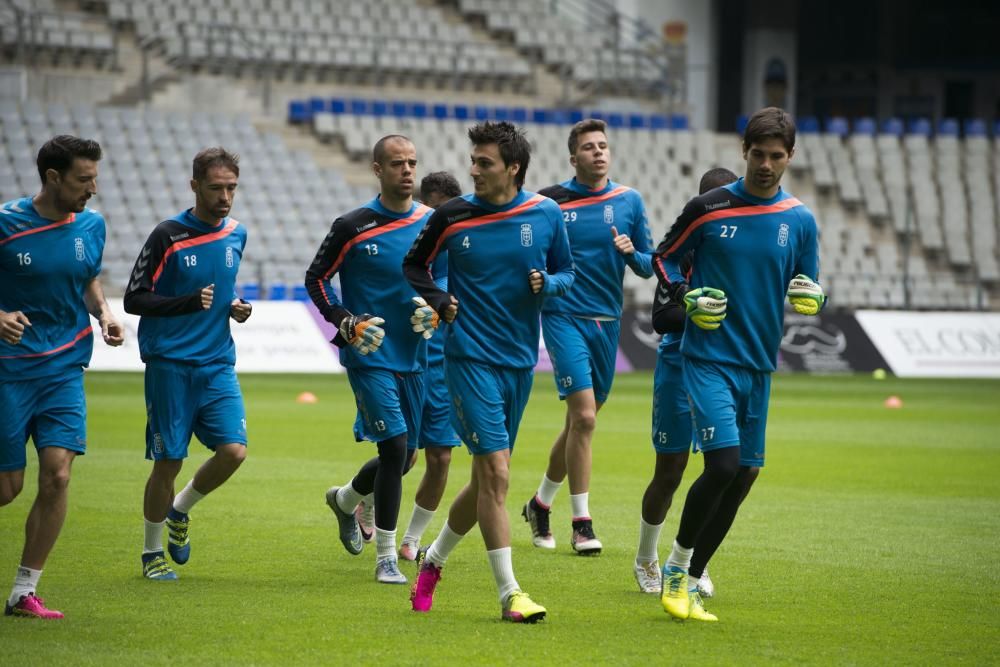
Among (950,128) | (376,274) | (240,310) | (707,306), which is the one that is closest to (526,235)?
(707,306)

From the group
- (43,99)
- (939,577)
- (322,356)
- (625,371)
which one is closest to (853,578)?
(939,577)

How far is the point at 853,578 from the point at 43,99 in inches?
1103

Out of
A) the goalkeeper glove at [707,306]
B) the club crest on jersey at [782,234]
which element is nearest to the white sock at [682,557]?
the goalkeeper glove at [707,306]

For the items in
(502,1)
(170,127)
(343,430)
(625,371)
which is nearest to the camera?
(343,430)

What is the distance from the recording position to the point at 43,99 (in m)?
32.7

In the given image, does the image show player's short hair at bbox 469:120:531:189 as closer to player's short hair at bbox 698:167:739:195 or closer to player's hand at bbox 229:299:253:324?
player's short hair at bbox 698:167:739:195

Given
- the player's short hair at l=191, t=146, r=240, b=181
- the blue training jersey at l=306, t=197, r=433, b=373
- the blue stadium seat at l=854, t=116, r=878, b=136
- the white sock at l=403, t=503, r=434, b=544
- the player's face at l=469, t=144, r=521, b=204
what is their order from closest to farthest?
the player's face at l=469, t=144, r=521, b=204, the player's short hair at l=191, t=146, r=240, b=181, the blue training jersey at l=306, t=197, r=433, b=373, the white sock at l=403, t=503, r=434, b=544, the blue stadium seat at l=854, t=116, r=878, b=136

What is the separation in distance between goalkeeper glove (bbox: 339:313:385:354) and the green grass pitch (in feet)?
4.23

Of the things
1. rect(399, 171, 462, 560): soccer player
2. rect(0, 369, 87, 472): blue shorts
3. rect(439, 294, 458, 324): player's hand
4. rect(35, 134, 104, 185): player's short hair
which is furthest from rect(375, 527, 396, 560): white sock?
rect(35, 134, 104, 185): player's short hair

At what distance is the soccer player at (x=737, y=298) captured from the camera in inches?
275

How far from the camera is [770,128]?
6.94 meters

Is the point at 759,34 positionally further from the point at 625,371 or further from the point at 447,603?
the point at 447,603

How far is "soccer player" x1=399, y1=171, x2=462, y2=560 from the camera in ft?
28.2

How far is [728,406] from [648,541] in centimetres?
119
